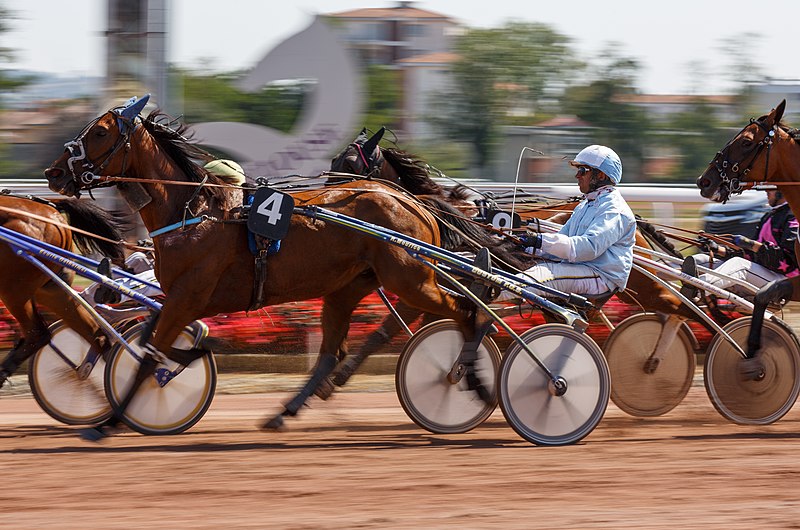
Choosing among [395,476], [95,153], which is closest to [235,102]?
[95,153]

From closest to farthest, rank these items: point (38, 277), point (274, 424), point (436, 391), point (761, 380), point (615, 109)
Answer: point (436, 391) < point (274, 424) < point (761, 380) < point (38, 277) < point (615, 109)

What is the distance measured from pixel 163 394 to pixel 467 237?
2.22 meters

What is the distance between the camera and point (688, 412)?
27.8 feet

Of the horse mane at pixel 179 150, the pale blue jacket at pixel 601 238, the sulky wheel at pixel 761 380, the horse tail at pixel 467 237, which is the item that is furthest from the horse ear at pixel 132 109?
the sulky wheel at pixel 761 380

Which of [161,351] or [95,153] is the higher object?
[95,153]

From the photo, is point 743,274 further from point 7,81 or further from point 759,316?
point 7,81

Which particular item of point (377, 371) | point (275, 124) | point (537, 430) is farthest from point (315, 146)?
point (275, 124)

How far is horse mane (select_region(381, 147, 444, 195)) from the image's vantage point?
8.63m

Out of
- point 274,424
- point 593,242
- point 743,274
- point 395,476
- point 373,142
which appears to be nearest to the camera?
point 395,476

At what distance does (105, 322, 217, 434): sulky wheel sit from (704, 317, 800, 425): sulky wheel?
11.0 feet

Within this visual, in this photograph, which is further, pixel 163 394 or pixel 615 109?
pixel 615 109

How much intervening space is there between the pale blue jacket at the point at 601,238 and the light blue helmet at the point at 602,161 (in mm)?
100

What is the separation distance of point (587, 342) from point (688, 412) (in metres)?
1.87

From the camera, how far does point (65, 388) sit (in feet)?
25.8
